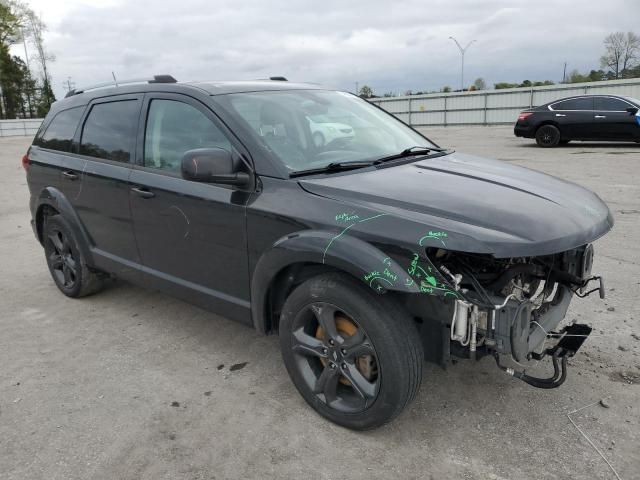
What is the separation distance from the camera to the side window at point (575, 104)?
14.8 m

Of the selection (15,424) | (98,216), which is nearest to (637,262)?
(98,216)

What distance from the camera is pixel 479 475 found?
8.04 feet

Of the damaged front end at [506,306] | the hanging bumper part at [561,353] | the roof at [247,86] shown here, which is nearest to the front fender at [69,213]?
the roof at [247,86]

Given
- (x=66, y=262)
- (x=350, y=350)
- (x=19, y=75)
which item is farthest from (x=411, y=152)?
(x=19, y=75)

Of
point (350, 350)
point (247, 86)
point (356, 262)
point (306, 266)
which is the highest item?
point (247, 86)

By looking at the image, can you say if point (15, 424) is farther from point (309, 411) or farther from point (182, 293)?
point (309, 411)

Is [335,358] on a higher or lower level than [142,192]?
lower

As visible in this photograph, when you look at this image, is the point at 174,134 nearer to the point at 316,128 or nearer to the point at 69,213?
the point at 316,128

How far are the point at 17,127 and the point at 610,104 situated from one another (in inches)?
1727

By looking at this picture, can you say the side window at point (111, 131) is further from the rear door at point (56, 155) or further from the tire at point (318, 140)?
the tire at point (318, 140)

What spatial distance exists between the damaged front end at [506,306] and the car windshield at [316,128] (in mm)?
1058

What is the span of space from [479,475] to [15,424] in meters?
2.44

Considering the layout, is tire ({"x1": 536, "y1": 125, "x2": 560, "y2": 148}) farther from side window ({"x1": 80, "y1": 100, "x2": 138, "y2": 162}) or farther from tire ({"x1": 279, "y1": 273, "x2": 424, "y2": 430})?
tire ({"x1": 279, "y1": 273, "x2": 424, "y2": 430})

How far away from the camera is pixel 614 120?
14453mm
